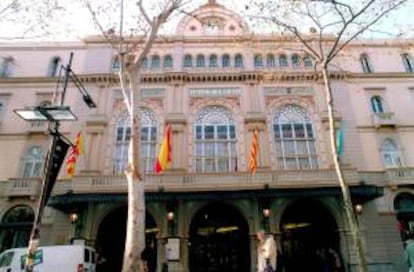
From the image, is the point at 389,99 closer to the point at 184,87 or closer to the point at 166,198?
the point at 184,87

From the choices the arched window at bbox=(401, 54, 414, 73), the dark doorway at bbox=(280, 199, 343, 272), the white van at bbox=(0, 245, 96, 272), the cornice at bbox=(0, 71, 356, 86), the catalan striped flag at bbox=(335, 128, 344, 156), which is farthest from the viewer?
the arched window at bbox=(401, 54, 414, 73)

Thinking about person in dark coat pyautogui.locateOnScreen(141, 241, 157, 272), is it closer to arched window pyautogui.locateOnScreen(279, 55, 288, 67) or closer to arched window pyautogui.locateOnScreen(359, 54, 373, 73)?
arched window pyautogui.locateOnScreen(279, 55, 288, 67)

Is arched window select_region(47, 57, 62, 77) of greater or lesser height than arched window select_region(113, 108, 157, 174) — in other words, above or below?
above

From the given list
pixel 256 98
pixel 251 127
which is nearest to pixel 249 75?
pixel 256 98

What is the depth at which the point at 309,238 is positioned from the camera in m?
20.8

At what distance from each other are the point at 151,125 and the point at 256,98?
723 cm

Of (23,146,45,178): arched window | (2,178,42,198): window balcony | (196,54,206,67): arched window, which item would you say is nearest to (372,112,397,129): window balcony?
(196,54,206,67): arched window

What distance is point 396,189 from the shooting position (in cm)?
2120

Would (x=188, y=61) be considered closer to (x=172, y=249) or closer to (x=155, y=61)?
(x=155, y=61)

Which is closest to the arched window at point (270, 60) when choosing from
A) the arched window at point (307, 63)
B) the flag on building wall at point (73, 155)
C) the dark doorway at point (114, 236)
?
the arched window at point (307, 63)

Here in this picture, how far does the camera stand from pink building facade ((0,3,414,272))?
19422mm

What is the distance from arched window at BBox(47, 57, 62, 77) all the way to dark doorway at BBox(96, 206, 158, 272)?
1157 centimetres

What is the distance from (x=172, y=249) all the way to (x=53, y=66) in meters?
16.2

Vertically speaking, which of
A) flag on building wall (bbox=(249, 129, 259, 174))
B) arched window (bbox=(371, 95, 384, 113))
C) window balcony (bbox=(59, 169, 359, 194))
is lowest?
window balcony (bbox=(59, 169, 359, 194))
